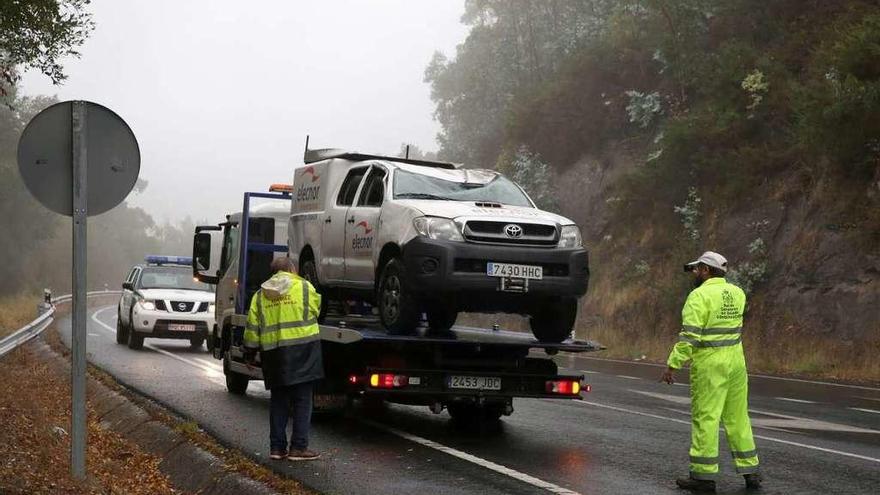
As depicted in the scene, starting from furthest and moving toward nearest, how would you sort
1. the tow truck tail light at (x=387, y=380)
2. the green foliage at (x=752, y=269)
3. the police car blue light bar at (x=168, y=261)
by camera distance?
the green foliage at (x=752, y=269)
the police car blue light bar at (x=168, y=261)
the tow truck tail light at (x=387, y=380)

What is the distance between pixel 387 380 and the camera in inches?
401

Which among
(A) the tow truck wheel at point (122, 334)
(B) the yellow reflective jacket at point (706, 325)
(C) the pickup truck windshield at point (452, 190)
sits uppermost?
(C) the pickup truck windshield at point (452, 190)

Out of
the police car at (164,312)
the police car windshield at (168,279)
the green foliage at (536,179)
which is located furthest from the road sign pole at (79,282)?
the green foliage at (536,179)

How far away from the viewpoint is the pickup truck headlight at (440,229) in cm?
1047

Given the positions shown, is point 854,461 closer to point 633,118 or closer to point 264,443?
point 264,443

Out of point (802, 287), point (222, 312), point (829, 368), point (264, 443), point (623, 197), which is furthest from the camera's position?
point (623, 197)

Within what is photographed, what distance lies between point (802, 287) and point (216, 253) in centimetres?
1385

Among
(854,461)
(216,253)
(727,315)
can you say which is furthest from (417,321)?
(216,253)

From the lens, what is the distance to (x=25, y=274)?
3004 inches

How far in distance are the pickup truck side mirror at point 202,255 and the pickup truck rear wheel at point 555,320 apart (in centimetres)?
664

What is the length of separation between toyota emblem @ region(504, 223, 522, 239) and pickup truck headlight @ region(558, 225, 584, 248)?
448 millimetres

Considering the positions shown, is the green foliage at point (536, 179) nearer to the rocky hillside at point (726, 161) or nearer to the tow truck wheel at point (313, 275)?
the rocky hillside at point (726, 161)

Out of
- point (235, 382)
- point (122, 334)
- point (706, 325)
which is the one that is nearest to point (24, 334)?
point (235, 382)

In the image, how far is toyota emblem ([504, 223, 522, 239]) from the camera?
34.6ft
